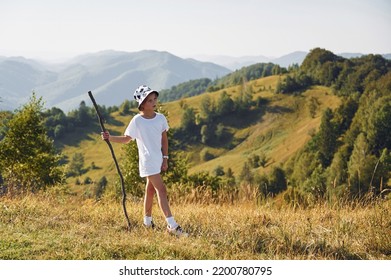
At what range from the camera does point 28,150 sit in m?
29.5

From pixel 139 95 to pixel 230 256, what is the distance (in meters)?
2.53

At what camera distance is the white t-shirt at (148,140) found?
5793 mm

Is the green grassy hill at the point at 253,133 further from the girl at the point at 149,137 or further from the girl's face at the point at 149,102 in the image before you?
the girl's face at the point at 149,102

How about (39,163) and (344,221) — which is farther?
(39,163)

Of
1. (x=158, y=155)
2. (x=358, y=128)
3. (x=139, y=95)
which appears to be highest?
(x=139, y=95)

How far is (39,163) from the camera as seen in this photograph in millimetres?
29547

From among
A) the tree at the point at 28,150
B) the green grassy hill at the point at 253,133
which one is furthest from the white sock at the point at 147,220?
the green grassy hill at the point at 253,133

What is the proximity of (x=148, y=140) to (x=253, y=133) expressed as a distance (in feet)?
461

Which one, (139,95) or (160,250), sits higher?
(139,95)

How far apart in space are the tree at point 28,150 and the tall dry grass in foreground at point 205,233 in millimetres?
23357

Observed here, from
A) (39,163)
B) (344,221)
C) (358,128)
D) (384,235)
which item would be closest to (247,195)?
(344,221)

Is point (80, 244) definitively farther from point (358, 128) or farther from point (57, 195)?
point (358, 128)
